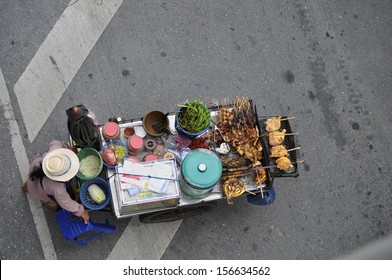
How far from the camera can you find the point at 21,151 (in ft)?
17.0

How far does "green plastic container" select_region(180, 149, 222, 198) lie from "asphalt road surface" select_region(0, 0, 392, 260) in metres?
1.51

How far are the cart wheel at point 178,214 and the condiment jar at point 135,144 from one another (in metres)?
1.04

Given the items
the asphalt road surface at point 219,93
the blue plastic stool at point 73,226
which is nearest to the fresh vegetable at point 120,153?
the blue plastic stool at point 73,226

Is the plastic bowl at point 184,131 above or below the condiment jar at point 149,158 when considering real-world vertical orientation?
above

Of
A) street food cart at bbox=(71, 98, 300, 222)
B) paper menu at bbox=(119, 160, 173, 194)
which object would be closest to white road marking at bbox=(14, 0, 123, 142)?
street food cart at bbox=(71, 98, 300, 222)

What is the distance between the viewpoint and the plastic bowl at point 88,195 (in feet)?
14.4

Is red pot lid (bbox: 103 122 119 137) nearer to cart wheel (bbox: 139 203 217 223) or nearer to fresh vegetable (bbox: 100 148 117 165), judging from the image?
fresh vegetable (bbox: 100 148 117 165)

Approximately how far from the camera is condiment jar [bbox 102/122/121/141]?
4.36 meters

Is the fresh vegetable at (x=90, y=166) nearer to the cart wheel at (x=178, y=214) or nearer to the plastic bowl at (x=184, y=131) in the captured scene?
the plastic bowl at (x=184, y=131)

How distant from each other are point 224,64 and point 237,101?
64.5 inches

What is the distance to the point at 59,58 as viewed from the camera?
5664mm

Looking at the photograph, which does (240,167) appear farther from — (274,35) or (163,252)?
(274,35)

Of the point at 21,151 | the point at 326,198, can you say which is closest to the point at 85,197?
the point at 21,151

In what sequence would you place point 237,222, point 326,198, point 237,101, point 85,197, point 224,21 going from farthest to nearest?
point 224,21 → point 326,198 → point 237,222 → point 237,101 → point 85,197
